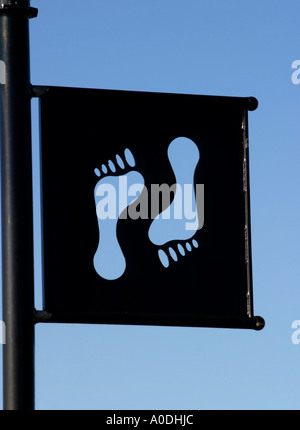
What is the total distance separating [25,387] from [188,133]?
877mm

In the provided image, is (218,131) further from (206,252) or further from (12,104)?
(12,104)

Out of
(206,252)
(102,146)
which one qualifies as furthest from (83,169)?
(206,252)

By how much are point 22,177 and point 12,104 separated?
0.70 ft

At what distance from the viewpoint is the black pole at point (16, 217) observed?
210cm

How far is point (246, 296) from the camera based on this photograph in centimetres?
235

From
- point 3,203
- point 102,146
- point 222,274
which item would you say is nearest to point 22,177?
point 3,203

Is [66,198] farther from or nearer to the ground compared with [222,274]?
farther from the ground

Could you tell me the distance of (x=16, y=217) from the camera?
84.9 inches

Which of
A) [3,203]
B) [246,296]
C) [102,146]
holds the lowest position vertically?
[246,296]

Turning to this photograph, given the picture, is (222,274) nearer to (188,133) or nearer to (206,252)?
(206,252)

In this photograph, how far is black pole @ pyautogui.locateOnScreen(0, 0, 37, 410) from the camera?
2.10 m

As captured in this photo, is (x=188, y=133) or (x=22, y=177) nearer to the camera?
(x=22, y=177)
